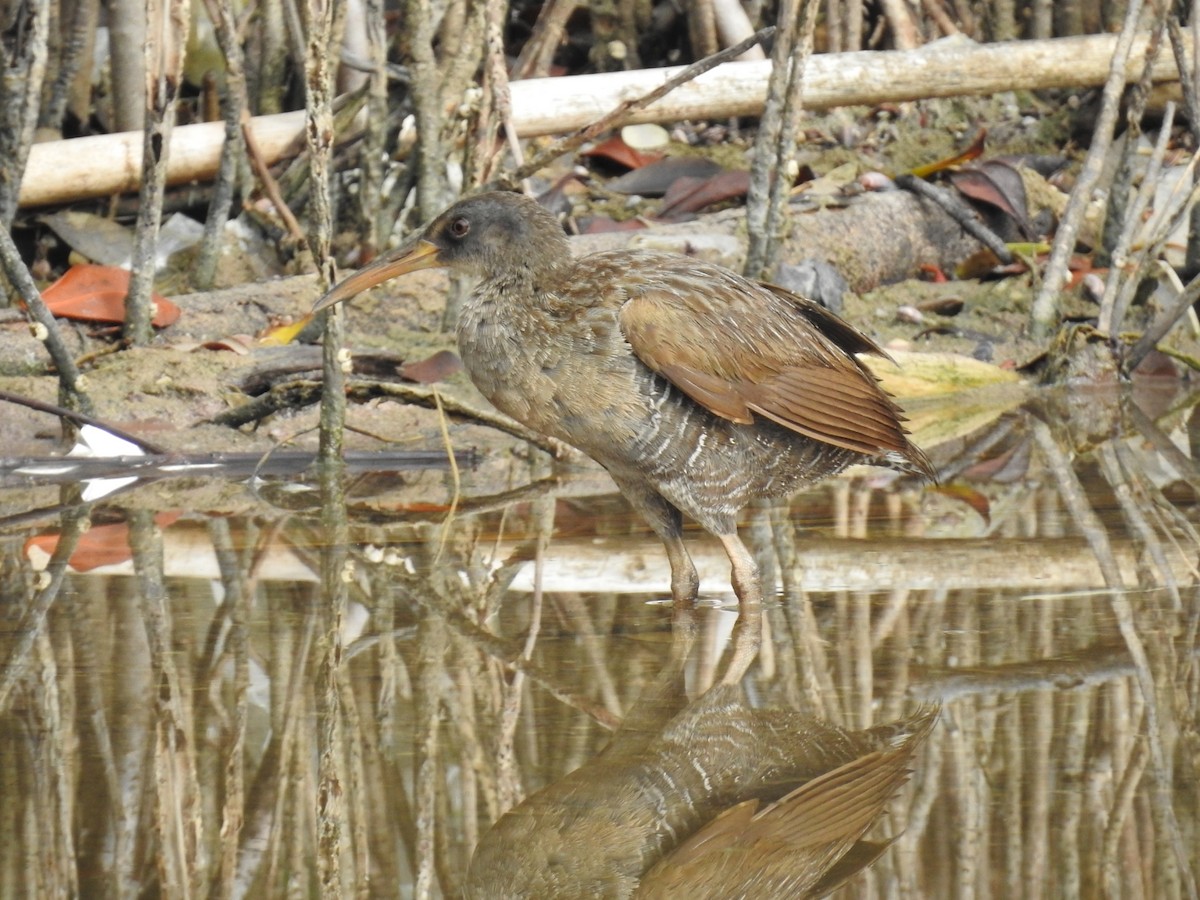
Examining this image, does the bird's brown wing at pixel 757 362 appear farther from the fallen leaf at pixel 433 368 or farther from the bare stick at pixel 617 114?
the fallen leaf at pixel 433 368

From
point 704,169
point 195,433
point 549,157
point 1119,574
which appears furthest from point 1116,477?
point 704,169

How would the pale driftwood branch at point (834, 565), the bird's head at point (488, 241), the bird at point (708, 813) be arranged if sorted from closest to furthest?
the bird at point (708, 813) → the pale driftwood branch at point (834, 565) → the bird's head at point (488, 241)

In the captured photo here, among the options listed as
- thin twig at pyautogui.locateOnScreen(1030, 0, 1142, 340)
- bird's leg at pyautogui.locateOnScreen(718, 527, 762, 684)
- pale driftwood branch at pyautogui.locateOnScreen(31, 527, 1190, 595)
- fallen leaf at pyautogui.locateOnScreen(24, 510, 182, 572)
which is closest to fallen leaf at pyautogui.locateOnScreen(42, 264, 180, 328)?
fallen leaf at pyautogui.locateOnScreen(24, 510, 182, 572)

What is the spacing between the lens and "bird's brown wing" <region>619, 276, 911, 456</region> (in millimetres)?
4254

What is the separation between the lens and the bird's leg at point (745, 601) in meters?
3.86

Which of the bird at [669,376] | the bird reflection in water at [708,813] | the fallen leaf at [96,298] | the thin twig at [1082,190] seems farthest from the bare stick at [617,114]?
the bird reflection in water at [708,813]

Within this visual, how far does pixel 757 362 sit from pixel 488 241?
0.82 m

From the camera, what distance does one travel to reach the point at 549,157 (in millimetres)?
5855

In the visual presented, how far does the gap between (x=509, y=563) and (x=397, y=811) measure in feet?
6.17

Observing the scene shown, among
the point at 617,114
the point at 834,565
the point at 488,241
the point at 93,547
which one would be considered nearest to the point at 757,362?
the point at 834,565

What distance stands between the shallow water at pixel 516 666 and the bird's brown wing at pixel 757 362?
0.41 metres

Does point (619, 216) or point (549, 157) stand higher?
point (549, 157)

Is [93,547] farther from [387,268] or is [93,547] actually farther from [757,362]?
[757,362]

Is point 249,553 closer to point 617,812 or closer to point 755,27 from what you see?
point 617,812
